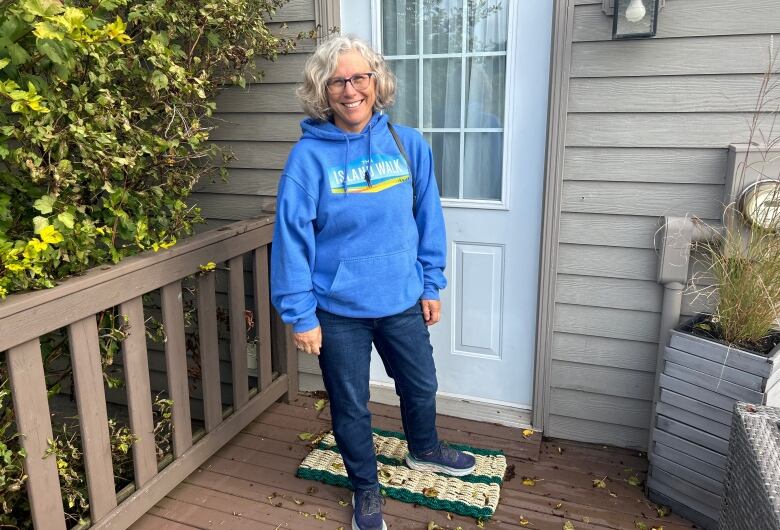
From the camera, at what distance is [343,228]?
1860 millimetres

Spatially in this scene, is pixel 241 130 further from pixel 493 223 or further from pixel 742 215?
pixel 742 215

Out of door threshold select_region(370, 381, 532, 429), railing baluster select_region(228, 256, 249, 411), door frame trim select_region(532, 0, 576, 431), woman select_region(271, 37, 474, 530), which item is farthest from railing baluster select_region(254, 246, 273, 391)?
door frame trim select_region(532, 0, 576, 431)

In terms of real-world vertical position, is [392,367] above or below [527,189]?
below

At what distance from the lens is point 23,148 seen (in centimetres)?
176

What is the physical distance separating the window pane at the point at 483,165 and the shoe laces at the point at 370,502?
4.16 feet

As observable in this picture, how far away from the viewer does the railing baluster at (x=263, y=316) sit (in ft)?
8.81

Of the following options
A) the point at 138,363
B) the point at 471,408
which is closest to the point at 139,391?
the point at 138,363

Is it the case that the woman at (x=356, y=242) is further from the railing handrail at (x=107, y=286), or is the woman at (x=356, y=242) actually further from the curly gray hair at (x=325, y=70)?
the railing handrail at (x=107, y=286)

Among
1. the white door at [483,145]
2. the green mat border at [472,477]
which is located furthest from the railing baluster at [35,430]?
the white door at [483,145]

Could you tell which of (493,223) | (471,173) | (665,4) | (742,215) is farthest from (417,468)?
(665,4)

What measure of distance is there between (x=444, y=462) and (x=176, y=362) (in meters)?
1.06

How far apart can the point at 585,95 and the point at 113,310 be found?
Result: 1807mm

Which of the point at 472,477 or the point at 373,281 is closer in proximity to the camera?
the point at 373,281

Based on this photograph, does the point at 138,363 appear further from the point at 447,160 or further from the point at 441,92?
the point at 441,92
